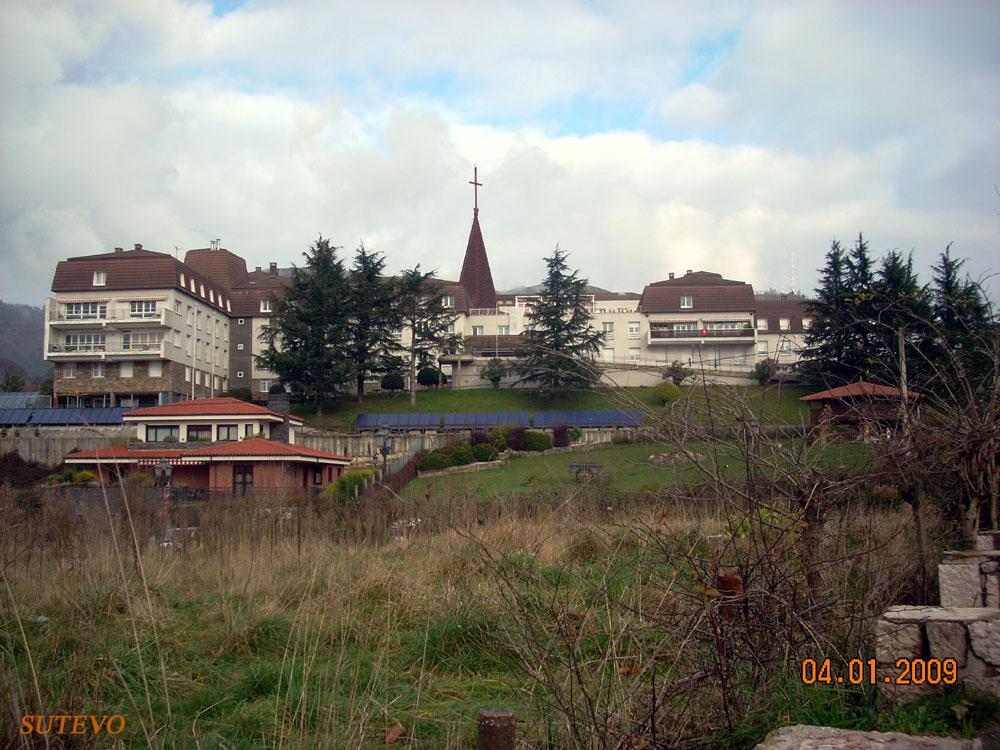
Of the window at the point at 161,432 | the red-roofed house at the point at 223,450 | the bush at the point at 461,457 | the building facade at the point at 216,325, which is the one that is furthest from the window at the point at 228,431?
the building facade at the point at 216,325

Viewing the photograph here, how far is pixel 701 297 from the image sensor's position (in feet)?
206

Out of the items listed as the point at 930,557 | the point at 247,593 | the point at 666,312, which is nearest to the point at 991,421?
the point at 930,557

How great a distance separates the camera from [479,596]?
6613mm

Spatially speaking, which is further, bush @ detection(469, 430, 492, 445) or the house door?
bush @ detection(469, 430, 492, 445)

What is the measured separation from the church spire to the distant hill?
5620cm

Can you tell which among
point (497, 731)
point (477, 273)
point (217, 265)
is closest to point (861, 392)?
point (497, 731)

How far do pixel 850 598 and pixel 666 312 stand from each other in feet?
195

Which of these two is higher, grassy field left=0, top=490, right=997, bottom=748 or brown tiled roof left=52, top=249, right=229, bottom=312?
brown tiled roof left=52, top=249, right=229, bottom=312

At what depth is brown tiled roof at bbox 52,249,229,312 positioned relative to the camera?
52906mm

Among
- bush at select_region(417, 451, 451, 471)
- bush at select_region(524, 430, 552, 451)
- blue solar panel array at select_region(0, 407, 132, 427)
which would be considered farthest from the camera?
blue solar panel array at select_region(0, 407, 132, 427)

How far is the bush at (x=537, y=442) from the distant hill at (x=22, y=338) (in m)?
82.4

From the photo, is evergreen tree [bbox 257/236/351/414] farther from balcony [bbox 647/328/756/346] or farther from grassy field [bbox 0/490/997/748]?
grassy field [bbox 0/490/997/748]

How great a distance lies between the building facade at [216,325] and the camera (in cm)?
5212

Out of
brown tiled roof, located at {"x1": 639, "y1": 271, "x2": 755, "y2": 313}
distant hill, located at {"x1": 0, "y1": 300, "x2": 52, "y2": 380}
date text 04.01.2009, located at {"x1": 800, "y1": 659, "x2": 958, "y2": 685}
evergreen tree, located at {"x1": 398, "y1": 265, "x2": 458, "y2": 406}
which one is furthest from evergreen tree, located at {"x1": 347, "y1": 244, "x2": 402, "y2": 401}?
distant hill, located at {"x1": 0, "y1": 300, "x2": 52, "y2": 380}
